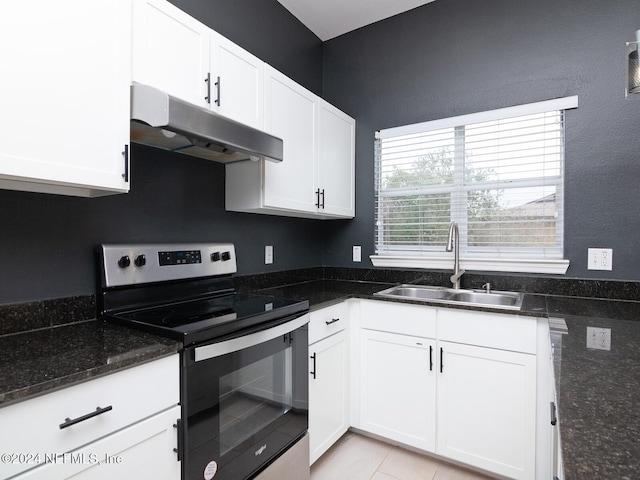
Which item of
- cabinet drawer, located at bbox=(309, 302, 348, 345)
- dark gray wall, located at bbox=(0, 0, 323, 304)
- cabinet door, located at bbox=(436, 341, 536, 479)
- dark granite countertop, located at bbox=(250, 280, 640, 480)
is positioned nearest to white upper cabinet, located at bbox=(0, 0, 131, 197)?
dark gray wall, located at bbox=(0, 0, 323, 304)

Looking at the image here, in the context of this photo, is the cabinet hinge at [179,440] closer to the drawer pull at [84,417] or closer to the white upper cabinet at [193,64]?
the drawer pull at [84,417]

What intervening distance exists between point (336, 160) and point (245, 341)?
160 centimetres

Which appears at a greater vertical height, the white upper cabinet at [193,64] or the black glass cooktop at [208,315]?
the white upper cabinet at [193,64]

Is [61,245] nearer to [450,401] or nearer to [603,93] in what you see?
[450,401]

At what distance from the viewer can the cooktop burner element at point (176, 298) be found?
1265 millimetres

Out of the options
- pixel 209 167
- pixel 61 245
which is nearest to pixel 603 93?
→ pixel 209 167

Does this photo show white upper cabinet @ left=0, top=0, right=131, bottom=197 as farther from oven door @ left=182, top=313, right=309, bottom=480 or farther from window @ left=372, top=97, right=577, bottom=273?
window @ left=372, top=97, right=577, bottom=273

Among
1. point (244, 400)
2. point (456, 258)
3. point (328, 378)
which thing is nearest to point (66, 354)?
point (244, 400)

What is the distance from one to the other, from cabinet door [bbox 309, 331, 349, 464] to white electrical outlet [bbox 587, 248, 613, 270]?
1463 millimetres

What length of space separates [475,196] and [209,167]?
1.71 metres

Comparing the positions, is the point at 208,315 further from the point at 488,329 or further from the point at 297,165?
the point at 488,329

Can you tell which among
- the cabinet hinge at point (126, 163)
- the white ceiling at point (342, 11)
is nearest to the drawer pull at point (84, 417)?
the cabinet hinge at point (126, 163)

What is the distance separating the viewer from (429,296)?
7.78 ft

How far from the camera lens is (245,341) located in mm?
1317
